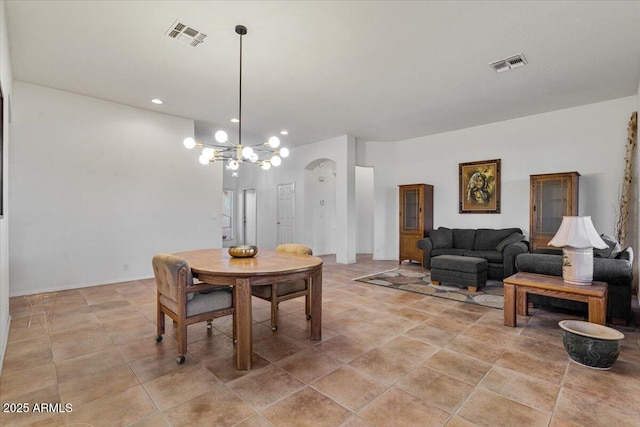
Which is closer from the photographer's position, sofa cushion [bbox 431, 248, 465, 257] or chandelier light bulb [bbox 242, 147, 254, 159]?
Answer: chandelier light bulb [bbox 242, 147, 254, 159]

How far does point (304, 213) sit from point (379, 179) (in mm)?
2179

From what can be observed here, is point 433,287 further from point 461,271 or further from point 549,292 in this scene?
point 549,292

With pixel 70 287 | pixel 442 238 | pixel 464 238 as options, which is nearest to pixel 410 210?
pixel 442 238

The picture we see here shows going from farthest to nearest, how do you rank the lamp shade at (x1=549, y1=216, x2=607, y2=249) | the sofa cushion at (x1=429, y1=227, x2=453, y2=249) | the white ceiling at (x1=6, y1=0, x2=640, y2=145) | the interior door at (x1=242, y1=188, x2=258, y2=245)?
the interior door at (x1=242, y1=188, x2=258, y2=245) < the sofa cushion at (x1=429, y1=227, x2=453, y2=249) < the lamp shade at (x1=549, y1=216, x2=607, y2=249) < the white ceiling at (x1=6, y1=0, x2=640, y2=145)

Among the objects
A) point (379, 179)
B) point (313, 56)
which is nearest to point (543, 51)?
point (313, 56)

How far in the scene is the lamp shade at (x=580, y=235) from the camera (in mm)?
2855

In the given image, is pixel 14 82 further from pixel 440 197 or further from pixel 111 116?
pixel 440 197

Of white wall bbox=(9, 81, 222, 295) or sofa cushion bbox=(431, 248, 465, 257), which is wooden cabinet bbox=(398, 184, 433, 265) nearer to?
sofa cushion bbox=(431, 248, 465, 257)

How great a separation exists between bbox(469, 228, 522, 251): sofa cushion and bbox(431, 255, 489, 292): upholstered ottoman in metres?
1.28

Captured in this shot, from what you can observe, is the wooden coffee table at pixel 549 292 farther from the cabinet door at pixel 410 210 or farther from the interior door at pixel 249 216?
the interior door at pixel 249 216

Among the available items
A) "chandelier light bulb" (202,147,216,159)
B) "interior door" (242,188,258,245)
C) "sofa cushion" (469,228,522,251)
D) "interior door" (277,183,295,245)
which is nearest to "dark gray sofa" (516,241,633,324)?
"sofa cushion" (469,228,522,251)

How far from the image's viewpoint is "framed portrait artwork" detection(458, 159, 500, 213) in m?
6.09

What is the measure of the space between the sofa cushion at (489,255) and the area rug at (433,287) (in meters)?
0.41

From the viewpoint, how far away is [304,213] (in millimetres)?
7984
